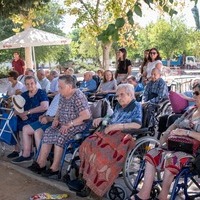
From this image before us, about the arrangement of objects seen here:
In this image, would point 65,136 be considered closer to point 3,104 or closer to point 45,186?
point 45,186

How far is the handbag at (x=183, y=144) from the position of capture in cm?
354

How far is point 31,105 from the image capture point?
5691mm

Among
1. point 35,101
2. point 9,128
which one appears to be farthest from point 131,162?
point 9,128

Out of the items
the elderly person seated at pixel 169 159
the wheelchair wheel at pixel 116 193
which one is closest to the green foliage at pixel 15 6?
the wheelchair wheel at pixel 116 193

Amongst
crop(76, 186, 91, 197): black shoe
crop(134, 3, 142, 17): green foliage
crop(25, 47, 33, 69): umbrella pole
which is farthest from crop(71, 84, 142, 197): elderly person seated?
crop(25, 47, 33, 69): umbrella pole

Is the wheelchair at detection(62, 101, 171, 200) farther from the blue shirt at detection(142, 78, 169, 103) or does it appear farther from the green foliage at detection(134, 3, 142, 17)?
the blue shirt at detection(142, 78, 169, 103)

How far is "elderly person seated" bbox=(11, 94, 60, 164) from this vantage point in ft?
17.4

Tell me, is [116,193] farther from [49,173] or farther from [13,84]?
[13,84]

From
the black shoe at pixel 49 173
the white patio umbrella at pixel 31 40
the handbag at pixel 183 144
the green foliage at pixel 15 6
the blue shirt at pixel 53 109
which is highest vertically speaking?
the green foliage at pixel 15 6

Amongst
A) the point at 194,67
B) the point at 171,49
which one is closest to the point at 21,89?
the point at 171,49

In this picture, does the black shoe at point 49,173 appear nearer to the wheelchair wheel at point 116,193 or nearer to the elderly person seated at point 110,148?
the elderly person seated at point 110,148

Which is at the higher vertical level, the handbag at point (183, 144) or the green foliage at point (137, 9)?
the green foliage at point (137, 9)

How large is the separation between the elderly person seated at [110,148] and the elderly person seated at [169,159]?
0.40m

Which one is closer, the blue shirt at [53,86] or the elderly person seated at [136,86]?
the elderly person seated at [136,86]
